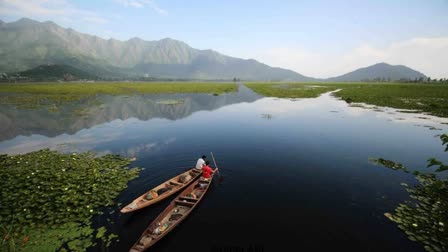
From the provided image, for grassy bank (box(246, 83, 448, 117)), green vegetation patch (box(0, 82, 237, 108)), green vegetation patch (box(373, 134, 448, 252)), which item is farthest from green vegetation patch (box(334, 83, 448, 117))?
green vegetation patch (box(0, 82, 237, 108))

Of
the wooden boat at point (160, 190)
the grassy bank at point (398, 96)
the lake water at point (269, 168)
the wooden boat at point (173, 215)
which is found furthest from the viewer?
the grassy bank at point (398, 96)

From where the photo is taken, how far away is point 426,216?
1055cm

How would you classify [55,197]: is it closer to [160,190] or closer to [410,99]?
[160,190]

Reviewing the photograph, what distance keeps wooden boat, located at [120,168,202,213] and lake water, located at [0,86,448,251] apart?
0.65 meters

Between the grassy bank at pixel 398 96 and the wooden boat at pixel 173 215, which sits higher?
the grassy bank at pixel 398 96

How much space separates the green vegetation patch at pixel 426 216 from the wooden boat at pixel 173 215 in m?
10.4

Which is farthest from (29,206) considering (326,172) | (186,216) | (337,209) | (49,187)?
(326,172)

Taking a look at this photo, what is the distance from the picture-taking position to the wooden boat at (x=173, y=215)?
9000 mm

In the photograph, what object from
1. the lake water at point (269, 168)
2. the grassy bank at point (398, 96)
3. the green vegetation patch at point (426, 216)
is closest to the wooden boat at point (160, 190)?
the lake water at point (269, 168)

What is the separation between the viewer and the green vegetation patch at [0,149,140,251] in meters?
9.37

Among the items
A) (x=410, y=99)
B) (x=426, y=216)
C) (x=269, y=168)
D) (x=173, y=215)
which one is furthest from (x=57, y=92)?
(x=410, y=99)

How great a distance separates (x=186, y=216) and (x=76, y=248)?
477 centimetres

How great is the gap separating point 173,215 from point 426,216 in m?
12.7

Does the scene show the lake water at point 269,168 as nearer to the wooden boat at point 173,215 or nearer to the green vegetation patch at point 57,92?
the wooden boat at point 173,215
